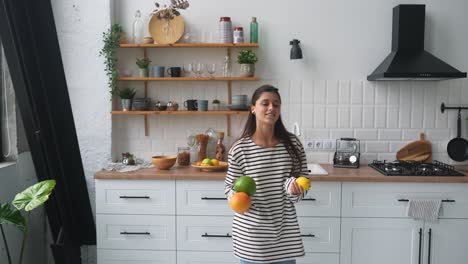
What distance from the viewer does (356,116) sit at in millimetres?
3215

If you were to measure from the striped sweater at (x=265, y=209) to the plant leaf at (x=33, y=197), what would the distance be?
1032mm

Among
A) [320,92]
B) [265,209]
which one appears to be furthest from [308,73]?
[265,209]

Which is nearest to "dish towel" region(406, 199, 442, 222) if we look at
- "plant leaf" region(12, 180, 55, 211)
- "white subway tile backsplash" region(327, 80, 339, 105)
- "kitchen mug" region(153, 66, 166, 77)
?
"white subway tile backsplash" region(327, 80, 339, 105)

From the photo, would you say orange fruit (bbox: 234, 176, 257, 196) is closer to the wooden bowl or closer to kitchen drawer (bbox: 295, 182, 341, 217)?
kitchen drawer (bbox: 295, 182, 341, 217)

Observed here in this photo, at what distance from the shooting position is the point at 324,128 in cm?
323

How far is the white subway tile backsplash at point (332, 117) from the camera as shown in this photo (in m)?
3.21

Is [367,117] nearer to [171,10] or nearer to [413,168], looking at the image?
[413,168]

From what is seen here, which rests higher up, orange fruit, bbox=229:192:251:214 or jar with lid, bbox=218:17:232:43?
jar with lid, bbox=218:17:232:43

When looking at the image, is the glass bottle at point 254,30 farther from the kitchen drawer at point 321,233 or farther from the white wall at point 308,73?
the kitchen drawer at point 321,233

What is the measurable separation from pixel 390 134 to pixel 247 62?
1.28 meters

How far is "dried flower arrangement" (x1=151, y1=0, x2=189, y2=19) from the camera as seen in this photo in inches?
119

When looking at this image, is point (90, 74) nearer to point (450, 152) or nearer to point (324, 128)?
point (324, 128)

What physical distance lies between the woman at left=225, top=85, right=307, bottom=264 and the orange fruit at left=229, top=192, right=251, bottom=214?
4.8 inches

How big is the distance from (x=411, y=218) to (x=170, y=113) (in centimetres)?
184
